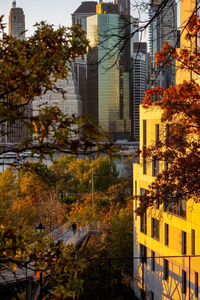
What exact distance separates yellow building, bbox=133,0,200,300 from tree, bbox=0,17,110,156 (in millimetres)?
10950

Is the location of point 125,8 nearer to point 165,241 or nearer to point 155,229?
point 165,241

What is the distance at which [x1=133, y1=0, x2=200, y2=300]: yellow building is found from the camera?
17.3 meters

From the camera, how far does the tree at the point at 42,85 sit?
393 centimetres

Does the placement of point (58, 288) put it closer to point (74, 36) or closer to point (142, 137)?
point (74, 36)

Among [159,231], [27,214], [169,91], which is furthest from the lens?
[27,214]

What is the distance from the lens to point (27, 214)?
130 feet

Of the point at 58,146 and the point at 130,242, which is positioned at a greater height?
the point at 58,146

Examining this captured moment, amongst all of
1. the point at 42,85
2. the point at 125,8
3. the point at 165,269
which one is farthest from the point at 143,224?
the point at 42,85

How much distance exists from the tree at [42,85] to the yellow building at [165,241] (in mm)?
Result: 10950

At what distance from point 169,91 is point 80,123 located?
6.06 meters

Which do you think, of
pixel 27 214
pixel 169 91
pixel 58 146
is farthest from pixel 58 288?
pixel 27 214

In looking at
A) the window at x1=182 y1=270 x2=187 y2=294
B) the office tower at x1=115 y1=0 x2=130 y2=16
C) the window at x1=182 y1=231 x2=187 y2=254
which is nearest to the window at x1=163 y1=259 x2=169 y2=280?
the window at x1=182 y1=270 x2=187 y2=294

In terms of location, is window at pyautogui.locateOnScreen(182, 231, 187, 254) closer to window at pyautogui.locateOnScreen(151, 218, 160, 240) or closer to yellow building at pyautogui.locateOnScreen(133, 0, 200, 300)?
yellow building at pyautogui.locateOnScreen(133, 0, 200, 300)

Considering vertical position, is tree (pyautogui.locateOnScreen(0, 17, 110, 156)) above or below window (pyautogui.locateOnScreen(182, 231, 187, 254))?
above
